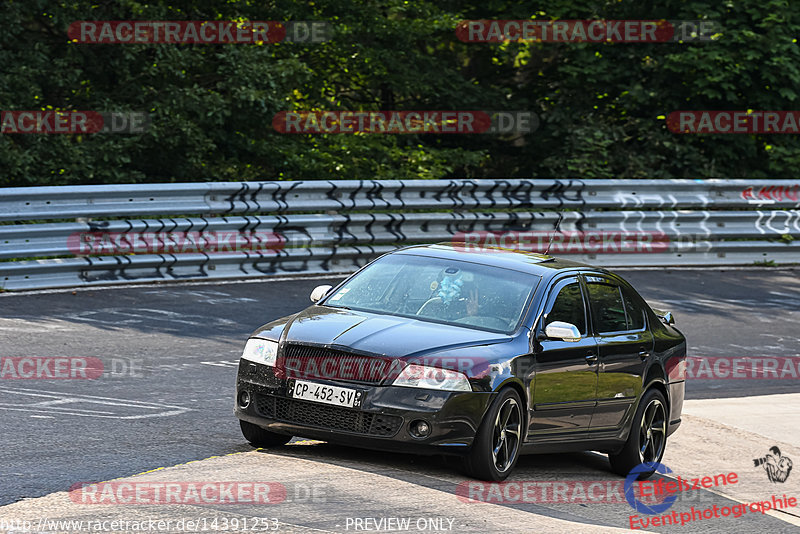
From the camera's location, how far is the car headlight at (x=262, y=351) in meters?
7.88

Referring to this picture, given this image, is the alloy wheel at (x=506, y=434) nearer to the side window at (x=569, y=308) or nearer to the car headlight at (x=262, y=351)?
the side window at (x=569, y=308)

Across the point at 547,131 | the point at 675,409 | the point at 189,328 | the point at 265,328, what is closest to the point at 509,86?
the point at 547,131

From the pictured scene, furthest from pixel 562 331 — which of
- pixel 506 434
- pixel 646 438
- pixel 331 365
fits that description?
pixel 646 438

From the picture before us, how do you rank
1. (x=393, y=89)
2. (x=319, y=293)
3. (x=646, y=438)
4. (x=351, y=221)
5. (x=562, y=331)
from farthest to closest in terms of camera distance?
(x=393, y=89), (x=351, y=221), (x=646, y=438), (x=319, y=293), (x=562, y=331)

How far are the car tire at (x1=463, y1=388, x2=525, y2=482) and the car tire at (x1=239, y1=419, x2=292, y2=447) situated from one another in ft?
4.09

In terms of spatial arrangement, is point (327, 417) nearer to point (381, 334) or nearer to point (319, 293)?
point (381, 334)

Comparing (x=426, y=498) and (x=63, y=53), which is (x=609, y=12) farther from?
(x=426, y=498)

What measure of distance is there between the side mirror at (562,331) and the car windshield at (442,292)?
217mm

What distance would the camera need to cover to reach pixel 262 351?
7.96m

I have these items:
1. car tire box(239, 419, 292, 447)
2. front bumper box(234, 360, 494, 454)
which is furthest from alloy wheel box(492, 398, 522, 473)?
car tire box(239, 419, 292, 447)

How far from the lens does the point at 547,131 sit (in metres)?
23.5

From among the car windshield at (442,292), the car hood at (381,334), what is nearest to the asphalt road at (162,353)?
the car hood at (381,334)

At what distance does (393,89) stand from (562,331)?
1476 centimetres

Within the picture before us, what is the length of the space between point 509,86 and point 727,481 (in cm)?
1574
